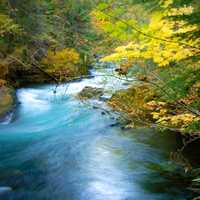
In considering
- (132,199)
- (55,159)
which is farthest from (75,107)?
(132,199)

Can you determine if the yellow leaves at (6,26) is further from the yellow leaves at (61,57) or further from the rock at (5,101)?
the yellow leaves at (61,57)

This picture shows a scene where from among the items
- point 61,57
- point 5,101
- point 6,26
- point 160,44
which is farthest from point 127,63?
point 61,57

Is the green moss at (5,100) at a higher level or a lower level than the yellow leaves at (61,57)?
lower

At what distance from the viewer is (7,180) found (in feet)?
25.3

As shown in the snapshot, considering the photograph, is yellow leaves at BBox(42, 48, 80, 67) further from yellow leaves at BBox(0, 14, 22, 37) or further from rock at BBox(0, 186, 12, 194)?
rock at BBox(0, 186, 12, 194)

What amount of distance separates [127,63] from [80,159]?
147 inches

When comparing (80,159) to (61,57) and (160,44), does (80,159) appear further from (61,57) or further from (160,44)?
(61,57)

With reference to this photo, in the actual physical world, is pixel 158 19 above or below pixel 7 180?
above

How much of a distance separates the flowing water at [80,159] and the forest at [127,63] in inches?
6.2

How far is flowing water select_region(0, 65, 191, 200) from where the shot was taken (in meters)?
7.22

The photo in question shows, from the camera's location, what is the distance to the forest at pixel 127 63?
3.54 meters

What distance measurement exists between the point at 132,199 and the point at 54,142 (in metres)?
4.14

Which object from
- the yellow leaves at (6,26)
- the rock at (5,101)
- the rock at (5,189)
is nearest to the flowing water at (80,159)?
the rock at (5,189)

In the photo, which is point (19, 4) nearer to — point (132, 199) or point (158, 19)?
point (132, 199)
